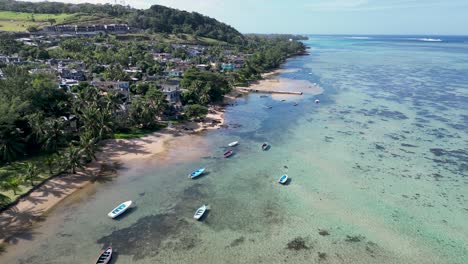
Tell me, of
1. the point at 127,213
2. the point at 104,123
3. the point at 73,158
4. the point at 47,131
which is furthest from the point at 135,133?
the point at 127,213

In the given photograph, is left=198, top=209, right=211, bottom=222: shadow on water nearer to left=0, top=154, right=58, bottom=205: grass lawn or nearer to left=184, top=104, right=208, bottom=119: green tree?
left=0, top=154, right=58, bottom=205: grass lawn

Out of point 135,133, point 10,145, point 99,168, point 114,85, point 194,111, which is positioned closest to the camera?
point 10,145

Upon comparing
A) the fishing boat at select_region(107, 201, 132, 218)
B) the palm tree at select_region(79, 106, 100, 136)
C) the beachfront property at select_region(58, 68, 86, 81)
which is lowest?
the fishing boat at select_region(107, 201, 132, 218)

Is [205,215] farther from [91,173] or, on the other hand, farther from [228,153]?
[91,173]

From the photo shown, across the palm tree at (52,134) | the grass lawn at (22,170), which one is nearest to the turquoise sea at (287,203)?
the grass lawn at (22,170)

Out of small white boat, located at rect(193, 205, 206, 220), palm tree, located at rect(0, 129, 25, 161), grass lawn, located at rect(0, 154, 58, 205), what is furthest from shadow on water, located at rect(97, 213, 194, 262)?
palm tree, located at rect(0, 129, 25, 161)

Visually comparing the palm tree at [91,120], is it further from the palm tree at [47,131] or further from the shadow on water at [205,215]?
the shadow on water at [205,215]
